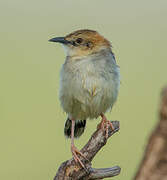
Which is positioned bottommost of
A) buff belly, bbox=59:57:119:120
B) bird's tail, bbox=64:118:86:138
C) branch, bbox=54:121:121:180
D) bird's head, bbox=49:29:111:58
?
bird's tail, bbox=64:118:86:138

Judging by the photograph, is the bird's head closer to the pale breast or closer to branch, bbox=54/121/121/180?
the pale breast

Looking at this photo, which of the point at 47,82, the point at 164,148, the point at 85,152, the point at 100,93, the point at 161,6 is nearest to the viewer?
the point at 164,148

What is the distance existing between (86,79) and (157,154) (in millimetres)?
3477

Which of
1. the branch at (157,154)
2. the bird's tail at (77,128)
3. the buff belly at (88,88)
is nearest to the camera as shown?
the branch at (157,154)

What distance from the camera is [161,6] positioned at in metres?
15.1

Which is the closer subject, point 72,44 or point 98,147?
point 98,147

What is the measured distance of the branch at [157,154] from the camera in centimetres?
277

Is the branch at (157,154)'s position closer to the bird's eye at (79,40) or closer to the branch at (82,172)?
the branch at (82,172)

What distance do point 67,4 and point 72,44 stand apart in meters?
9.82

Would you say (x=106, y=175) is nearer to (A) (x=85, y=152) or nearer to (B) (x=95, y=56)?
(A) (x=85, y=152)

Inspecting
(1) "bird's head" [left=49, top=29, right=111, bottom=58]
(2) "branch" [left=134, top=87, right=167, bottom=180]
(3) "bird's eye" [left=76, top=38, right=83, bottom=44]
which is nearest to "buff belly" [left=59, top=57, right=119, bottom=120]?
(1) "bird's head" [left=49, top=29, right=111, bottom=58]

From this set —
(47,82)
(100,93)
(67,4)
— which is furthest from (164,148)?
(67,4)

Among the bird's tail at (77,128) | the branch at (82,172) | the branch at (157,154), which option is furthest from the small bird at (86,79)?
the branch at (157,154)

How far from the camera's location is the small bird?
6.24 metres
